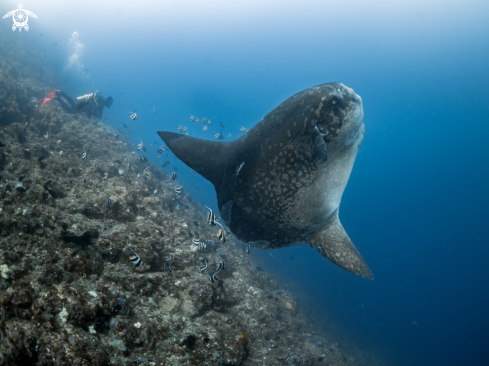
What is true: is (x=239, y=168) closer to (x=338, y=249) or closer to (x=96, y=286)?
(x=338, y=249)

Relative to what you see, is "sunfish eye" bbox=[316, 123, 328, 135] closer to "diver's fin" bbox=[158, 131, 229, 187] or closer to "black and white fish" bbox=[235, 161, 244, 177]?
"black and white fish" bbox=[235, 161, 244, 177]

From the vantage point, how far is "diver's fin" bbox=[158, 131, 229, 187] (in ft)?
12.1

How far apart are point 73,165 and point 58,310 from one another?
22.8 ft

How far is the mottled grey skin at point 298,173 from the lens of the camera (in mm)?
2615

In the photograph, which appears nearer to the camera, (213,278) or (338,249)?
(338,249)

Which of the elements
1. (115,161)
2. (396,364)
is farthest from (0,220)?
(396,364)

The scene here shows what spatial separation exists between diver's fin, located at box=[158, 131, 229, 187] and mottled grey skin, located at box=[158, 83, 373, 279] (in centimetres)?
14

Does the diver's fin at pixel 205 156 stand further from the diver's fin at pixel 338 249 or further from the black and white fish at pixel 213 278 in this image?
the black and white fish at pixel 213 278

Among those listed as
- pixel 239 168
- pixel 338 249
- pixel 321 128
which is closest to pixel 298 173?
pixel 321 128

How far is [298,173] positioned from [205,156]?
1763 millimetres

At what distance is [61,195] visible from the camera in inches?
216

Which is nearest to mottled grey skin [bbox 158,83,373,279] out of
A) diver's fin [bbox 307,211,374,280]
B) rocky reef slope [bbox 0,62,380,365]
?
diver's fin [bbox 307,211,374,280]

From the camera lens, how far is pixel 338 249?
3336 millimetres

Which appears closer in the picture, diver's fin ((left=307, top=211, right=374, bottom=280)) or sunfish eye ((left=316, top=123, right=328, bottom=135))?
sunfish eye ((left=316, top=123, right=328, bottom=135))
